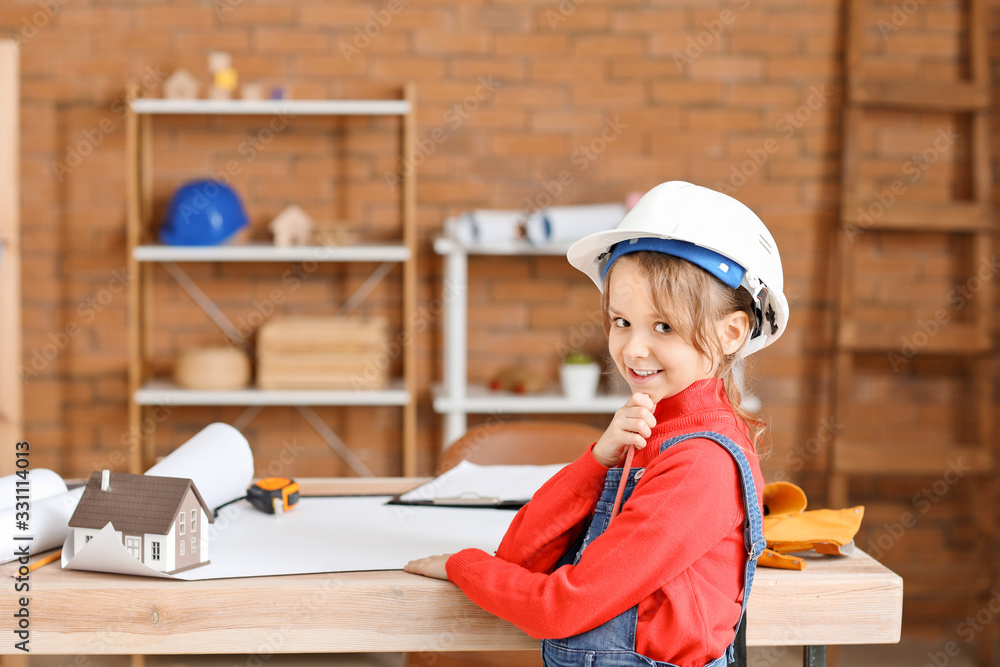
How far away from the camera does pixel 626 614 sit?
97 cm

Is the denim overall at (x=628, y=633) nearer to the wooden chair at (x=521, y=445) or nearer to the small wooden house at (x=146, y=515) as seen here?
the small wooden house at (x=146, y=515)

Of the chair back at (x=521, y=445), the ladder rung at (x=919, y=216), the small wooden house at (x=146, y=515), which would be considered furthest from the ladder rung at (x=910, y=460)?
the small wooden house at (x=146, y=515)

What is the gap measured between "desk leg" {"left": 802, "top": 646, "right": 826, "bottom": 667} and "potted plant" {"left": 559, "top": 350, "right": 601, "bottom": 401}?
1.53m

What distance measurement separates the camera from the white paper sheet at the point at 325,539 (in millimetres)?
1104

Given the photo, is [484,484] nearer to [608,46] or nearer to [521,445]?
[521,445]

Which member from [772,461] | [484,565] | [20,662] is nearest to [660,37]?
[772,461]

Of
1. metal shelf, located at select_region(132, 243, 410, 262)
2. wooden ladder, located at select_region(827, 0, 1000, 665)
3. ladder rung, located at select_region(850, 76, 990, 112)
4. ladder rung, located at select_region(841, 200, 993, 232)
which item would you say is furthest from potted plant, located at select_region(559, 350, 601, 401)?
ladder rung, located at select_region(850, 76, 990, 112)

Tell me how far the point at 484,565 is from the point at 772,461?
2160mm

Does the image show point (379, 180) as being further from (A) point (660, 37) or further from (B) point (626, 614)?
(B) point (626, 614)

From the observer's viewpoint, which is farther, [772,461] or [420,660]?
[772,461]

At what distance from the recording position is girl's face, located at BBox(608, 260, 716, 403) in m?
1.02

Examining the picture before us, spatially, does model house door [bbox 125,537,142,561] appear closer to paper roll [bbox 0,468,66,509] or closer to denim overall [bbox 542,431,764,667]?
paper roll [bbox 0,468,66,509]

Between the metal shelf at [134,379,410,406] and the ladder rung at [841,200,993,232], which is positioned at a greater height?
the ladder rung at [841,200,993,232]

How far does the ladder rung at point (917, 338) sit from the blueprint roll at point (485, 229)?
1.12 meters
